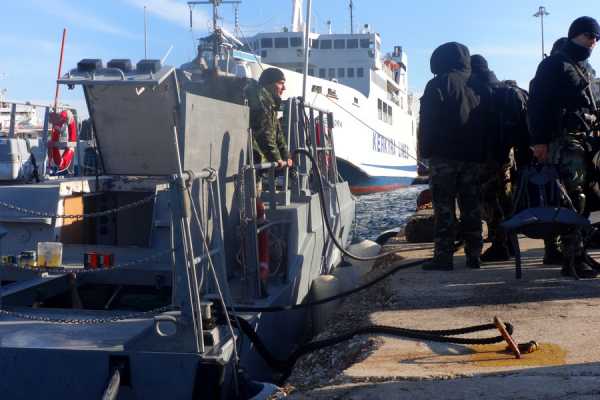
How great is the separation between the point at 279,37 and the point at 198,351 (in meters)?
32.1

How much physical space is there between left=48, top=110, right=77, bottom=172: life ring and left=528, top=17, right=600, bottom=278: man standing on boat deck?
4672mm

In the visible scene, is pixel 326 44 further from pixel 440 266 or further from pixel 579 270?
pixel 579 270

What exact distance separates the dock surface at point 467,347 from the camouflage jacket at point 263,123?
4.76 feet

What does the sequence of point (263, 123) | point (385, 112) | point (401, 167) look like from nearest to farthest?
point (263, 123) < point (401, 167) < point (385, 112)

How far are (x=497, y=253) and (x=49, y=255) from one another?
394cm

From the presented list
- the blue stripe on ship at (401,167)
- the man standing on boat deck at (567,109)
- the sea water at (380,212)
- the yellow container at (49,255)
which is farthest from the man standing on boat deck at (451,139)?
the blue stripe on ship at (401,167)

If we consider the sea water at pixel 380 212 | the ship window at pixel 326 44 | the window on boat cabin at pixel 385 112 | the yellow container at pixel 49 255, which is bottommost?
the sea water at pixel 380 212

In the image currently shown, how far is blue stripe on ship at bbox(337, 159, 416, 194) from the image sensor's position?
29.5 meters

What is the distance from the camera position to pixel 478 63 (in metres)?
7.08

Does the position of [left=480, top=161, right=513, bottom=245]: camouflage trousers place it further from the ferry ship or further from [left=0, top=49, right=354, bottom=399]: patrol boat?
A: the ferry ship

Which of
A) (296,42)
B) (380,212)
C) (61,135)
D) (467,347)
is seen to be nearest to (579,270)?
(467,347)

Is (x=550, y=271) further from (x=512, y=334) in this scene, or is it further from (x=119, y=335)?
(x=119, y=335)

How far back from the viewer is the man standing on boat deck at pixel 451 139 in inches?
236

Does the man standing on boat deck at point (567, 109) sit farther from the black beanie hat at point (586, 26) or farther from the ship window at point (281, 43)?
the ship window at point (281, 43)
